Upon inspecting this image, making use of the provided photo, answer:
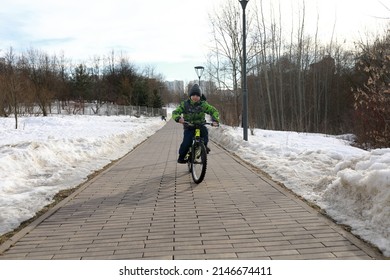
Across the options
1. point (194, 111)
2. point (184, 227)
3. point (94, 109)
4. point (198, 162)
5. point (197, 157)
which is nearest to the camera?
point (184, 227)

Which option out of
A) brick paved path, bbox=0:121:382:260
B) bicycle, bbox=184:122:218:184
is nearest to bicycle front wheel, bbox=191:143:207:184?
bicycle, bbox=184:122:218:184

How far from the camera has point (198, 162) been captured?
740 cm

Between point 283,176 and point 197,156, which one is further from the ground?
point 197,156

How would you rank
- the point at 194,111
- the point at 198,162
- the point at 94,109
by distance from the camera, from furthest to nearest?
the point at 94,109 < the point at 194,111 < the point at 198,162

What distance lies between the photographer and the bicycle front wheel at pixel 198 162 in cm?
716

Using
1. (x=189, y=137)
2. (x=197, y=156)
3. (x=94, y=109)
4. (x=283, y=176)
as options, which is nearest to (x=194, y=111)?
(x=189, y=137)

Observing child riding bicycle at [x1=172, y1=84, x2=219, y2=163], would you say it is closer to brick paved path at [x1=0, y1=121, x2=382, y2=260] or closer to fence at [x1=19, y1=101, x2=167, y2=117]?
brick paved path at [x1=0, y1=121, x2=382, y2=260]

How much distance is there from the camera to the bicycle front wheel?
23.5 ft

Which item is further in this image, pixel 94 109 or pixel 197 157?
pixel 94 109

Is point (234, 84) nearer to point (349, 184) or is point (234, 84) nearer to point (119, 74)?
point (349, 184)

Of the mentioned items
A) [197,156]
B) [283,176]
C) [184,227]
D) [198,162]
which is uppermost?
[197,156]

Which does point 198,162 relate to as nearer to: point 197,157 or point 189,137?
point 197,157

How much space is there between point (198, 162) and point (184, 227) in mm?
2988
